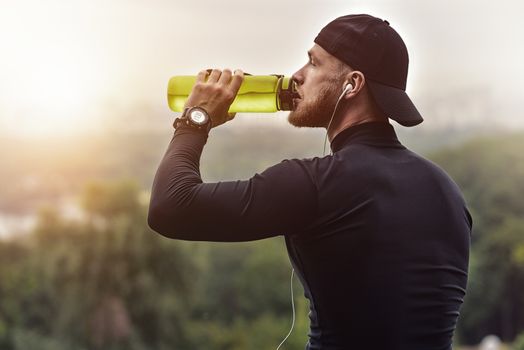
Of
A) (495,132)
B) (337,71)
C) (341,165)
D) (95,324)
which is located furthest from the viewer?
(495,132)

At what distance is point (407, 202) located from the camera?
1336 millimetres

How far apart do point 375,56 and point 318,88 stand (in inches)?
4.5

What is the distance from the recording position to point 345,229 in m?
1.31

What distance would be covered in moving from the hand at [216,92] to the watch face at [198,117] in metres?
0.01

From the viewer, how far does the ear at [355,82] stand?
4.69 ft

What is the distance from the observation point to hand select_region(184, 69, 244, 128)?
1456 millimetres

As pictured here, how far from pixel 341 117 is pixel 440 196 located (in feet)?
0.72

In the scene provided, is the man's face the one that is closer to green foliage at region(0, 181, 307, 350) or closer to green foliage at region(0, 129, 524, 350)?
green foliage at region(0, 129, 524, 350)

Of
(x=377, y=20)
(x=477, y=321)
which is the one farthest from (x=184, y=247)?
(x=377, y=20)

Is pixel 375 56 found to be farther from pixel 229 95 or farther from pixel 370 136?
pixel 229 95

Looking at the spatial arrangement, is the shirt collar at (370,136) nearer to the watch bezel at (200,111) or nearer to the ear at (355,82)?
the ear at (355,82)

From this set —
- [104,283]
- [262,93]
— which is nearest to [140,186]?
[104,283]

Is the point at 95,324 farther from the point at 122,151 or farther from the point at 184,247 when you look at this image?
the point at 122,151

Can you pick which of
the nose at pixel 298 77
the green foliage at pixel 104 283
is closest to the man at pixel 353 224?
the nose at pixel 298 77
